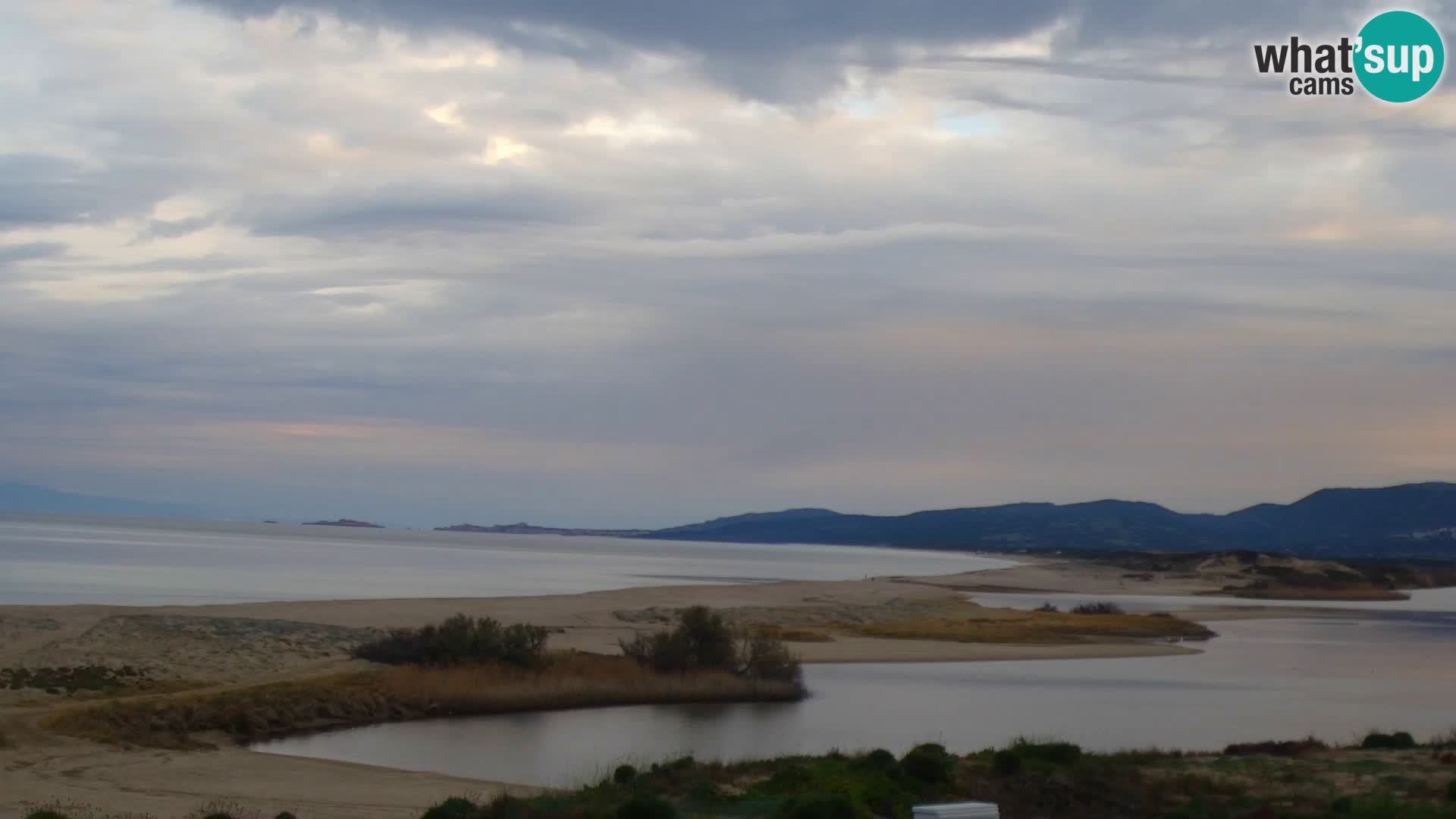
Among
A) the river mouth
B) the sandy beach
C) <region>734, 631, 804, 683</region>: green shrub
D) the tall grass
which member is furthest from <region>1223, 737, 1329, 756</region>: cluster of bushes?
the tall grass

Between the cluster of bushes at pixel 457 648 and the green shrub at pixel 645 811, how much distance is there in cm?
1868

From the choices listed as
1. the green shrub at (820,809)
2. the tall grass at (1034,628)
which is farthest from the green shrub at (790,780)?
the tall grass at (1034,628)

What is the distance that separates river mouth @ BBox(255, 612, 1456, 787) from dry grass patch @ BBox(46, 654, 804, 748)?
593 millimetres

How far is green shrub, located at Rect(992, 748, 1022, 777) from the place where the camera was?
55.8 ft

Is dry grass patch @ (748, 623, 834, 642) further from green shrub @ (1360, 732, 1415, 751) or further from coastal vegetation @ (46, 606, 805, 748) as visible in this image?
green shrub @ (1360, 732, 1415, 751)

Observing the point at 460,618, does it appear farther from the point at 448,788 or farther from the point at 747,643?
the point at 448,788

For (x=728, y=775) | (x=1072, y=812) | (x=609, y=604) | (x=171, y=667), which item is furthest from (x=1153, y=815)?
(x=609, y=604)

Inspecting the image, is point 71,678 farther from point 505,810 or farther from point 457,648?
point 505,810

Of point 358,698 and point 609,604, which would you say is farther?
point 609,604

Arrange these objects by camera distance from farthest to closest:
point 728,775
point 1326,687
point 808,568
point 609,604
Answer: point 808,568
point 609,604
point 1326,687
point 728,775

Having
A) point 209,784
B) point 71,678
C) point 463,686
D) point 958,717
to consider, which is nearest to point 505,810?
point 209,784

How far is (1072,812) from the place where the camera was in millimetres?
15398

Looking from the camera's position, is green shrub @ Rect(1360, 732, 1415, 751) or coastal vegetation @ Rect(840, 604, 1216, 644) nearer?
green shrub @ Rect(1360, 732, 1415, 751)

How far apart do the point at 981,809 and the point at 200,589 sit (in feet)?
187
